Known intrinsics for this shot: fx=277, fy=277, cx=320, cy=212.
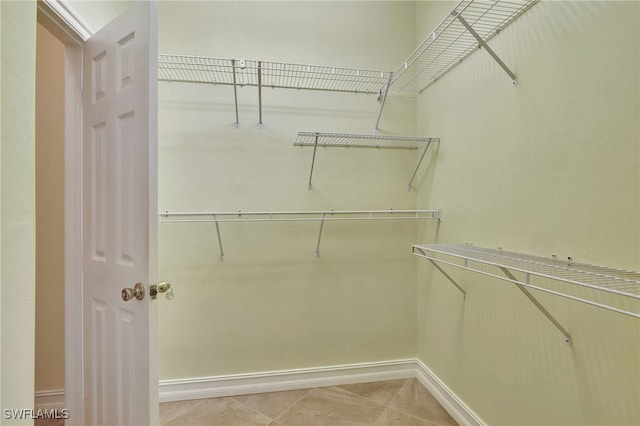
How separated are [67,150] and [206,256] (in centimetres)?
92

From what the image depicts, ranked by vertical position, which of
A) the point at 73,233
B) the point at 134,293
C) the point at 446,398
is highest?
the point at 73,233

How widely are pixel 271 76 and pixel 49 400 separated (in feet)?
8.09

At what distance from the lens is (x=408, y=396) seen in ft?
6.02

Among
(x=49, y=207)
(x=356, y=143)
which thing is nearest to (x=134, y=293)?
(x=49, y=207)

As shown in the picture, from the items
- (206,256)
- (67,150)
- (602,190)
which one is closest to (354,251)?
(206,256)

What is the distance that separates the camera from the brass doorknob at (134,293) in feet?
3.29

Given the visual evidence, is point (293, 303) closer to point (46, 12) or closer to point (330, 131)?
point (330, 131)

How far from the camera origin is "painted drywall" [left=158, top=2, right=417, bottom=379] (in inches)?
72.5

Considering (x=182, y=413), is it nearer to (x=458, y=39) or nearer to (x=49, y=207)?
(x=49, y=207)

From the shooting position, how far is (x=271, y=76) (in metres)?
1.89

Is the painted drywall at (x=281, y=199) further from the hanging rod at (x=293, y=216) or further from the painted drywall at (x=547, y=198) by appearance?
the painted drywall at (x=547, y=198)

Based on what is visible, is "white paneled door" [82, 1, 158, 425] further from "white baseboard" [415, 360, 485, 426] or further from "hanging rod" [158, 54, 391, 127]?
"white baseboard" [415, 360, 485, 426]
